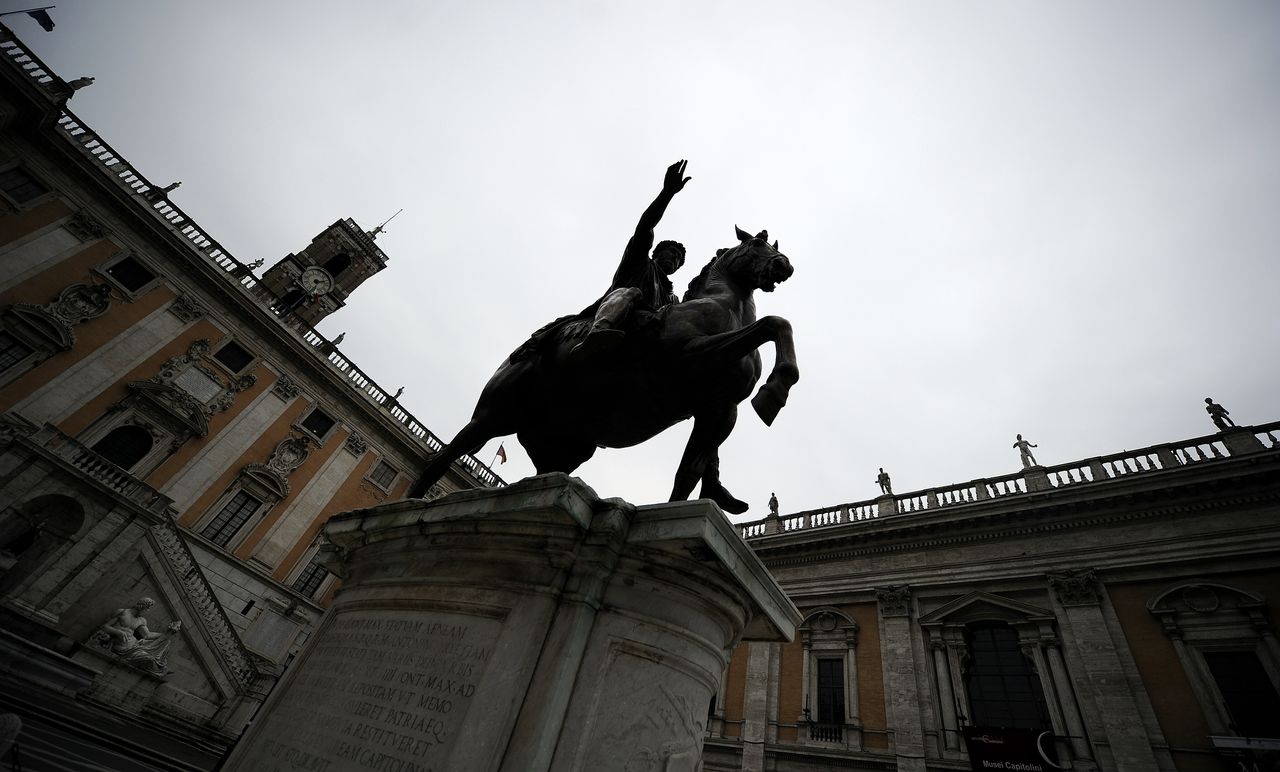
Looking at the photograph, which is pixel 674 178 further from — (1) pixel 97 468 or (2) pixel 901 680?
(1) pixel 97 468

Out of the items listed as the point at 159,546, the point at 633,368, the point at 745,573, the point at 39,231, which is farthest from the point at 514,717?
the point at 39,231

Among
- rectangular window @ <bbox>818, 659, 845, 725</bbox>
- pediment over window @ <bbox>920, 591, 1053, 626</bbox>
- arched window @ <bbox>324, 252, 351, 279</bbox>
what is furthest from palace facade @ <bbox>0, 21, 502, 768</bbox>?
pediment over window @ <bbox>920, 591, 1053, 626</bbox>

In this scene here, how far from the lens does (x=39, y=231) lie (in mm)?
16656

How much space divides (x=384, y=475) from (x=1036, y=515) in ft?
82.1

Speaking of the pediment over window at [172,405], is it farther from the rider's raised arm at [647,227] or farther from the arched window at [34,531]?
the rider's raised arm at [647,227]

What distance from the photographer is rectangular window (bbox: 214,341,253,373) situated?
20328mm

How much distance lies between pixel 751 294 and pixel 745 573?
2.25 metres

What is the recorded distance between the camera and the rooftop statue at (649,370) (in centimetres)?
313

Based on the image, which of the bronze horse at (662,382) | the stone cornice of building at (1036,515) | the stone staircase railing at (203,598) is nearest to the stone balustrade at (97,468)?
the stone staircase railing at (203,598)

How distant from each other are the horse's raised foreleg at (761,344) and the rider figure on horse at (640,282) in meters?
0.48

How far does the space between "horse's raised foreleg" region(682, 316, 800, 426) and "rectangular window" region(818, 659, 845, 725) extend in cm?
1544

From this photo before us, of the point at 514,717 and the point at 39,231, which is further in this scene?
the point at 39,231

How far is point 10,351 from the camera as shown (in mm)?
15461

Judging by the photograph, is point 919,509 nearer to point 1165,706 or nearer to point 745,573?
point 1165,706
